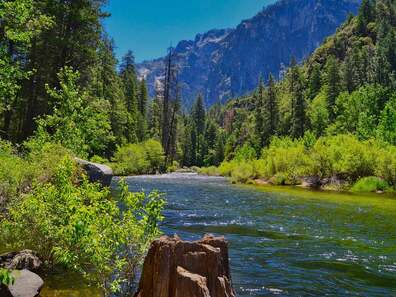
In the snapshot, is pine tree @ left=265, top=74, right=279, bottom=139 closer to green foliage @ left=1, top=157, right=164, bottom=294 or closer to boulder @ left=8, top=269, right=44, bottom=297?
green foliage @ left=1, top=157, right=164, bottom=294

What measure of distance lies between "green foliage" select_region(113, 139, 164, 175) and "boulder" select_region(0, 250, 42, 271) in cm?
4057

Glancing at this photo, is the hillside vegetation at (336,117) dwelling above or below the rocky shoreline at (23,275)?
above

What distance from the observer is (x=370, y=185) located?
128ft

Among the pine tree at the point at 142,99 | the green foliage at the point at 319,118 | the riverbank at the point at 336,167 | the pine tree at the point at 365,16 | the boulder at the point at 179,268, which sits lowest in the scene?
the boulder at the point at 179,268

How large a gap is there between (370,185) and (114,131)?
34.9 meters

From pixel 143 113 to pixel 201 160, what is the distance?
34859 mm

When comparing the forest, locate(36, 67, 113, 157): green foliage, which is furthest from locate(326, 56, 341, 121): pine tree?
locate(36, 67, 113, 157): green foliage

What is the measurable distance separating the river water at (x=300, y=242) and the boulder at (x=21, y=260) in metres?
0.57

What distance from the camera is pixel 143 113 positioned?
91438mm

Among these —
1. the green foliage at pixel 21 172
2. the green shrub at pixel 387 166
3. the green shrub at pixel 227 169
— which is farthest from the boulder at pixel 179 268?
the green shrub at pixel 227 169

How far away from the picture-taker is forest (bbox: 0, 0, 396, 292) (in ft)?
27.4

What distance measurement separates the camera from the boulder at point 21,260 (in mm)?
8633

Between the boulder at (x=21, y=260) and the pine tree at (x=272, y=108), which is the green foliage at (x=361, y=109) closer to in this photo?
the pine tree at (x=272, y=108)

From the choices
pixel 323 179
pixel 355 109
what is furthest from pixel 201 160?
pixel 323 179
